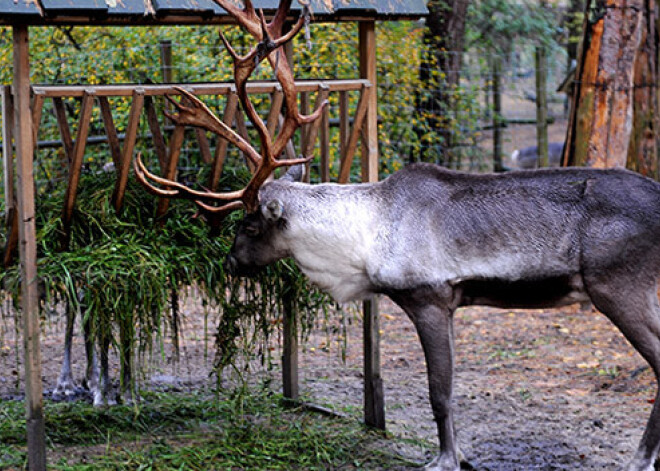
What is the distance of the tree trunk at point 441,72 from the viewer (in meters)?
11.8

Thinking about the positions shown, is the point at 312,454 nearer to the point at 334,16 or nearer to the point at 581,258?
the point at 581,258

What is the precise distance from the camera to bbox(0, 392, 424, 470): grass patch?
544 centimetres

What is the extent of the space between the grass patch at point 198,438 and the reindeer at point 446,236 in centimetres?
66

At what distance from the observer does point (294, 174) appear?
232 inches

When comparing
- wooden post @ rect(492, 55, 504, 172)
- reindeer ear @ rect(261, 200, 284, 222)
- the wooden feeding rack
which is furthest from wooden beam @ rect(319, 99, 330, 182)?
wooden post @ rect(492, 55, 504, 172)

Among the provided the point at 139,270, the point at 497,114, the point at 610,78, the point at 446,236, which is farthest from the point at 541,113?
the point at 139,270

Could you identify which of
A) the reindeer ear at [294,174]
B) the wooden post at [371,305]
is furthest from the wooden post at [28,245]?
the wooden post at [371,305]

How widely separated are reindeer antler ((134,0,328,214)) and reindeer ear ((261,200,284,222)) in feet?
0.39

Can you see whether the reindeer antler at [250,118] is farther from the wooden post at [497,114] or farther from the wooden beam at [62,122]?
the wooden post at [497,114]

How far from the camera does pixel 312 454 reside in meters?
5.68

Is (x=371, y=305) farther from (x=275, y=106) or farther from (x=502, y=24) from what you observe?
(x=502, y=24)

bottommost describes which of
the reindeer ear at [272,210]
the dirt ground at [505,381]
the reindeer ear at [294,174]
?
the dirt ground at [505,381]

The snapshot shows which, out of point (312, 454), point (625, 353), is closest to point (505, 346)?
point (625, 353)

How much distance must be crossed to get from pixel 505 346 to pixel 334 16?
12.7 ft
